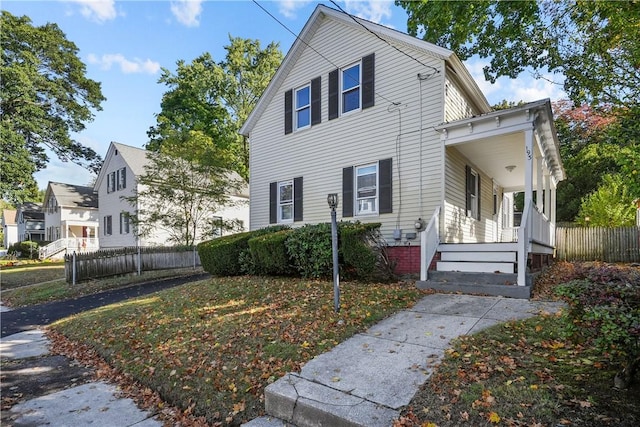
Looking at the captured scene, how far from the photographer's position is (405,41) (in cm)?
923

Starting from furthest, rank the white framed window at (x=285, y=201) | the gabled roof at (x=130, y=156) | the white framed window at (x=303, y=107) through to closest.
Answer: the gabled roof at (x=130, y=156)
the white framed window at (x=285, y=201)
the white framed window at (x=303, y=107)

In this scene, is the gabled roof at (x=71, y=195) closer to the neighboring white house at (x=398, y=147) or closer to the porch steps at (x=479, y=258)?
the neighboring white house at (x=398, y=147)

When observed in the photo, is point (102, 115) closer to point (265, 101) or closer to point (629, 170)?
point (265, 101)

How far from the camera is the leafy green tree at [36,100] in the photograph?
24500 millimetres

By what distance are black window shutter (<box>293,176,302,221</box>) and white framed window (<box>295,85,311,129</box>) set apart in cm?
191

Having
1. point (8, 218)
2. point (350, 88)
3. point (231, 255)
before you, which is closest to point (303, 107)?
point (350, 88)

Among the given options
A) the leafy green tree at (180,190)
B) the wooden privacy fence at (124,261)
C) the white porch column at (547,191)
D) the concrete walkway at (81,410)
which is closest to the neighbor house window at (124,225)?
the leafy green tree at (180,190)

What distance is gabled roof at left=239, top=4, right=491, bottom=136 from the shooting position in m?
8.86

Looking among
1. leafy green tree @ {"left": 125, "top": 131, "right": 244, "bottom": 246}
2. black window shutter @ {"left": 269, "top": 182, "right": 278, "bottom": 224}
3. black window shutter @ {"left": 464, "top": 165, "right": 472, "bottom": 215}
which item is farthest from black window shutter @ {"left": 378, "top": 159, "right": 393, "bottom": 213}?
leafy green tree @ {"left": 125, "top": 131, "right": 244, "bottom": 246}

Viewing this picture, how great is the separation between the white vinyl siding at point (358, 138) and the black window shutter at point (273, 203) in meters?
0.28

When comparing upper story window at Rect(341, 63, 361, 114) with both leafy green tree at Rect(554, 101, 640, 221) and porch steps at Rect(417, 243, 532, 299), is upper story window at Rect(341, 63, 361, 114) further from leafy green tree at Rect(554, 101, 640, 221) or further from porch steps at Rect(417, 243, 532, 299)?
leafy green tree at Rect(554, 101, 640, 221)

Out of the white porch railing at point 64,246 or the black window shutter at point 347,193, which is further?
the white porch railing at point 64,246

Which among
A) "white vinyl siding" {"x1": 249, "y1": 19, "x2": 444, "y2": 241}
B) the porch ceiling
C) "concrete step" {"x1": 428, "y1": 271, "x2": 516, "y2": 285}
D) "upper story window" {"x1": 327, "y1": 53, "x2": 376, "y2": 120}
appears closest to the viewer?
"concrete step" {"x1": 428, "y1": 271, "x2": 516, "y2": 285}

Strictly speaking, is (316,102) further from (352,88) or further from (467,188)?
(467,188)
